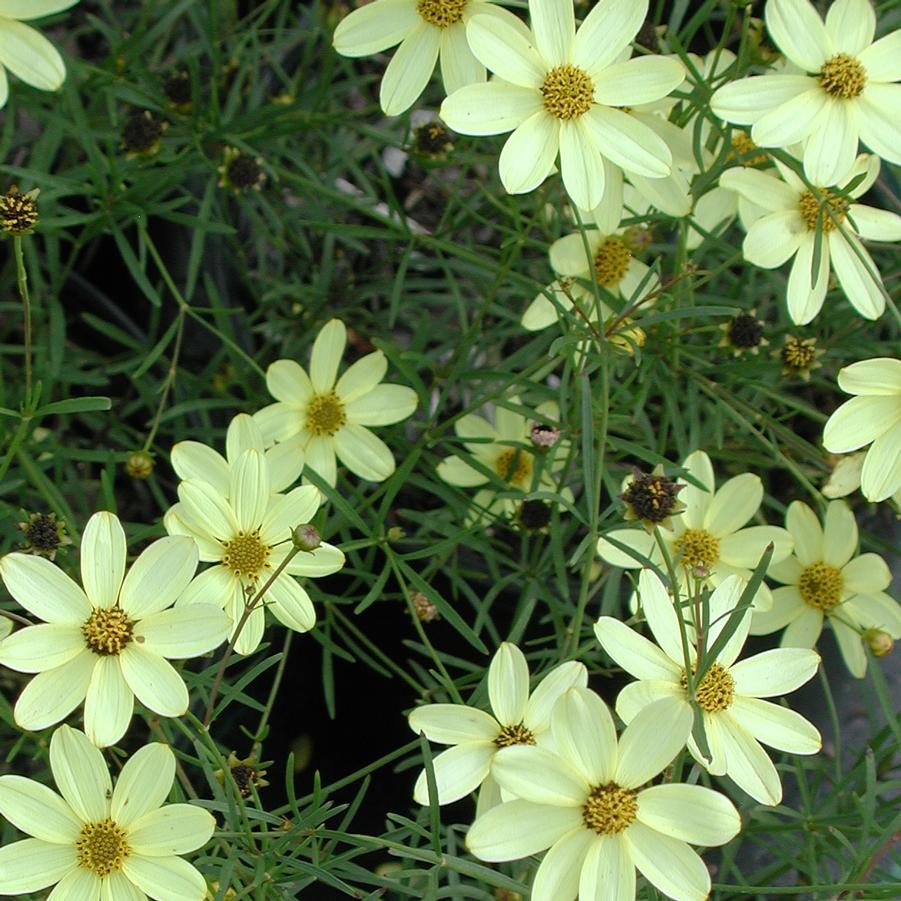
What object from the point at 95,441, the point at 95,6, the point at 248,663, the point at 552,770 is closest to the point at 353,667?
the point at 248,663

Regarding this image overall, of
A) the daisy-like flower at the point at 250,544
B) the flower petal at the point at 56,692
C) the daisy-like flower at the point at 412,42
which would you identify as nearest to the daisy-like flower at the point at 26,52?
the daisy-like flower at the point at 412,42

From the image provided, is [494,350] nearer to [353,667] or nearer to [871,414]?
[353,667]

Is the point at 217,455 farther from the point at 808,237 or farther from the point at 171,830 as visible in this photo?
the point at 808,237

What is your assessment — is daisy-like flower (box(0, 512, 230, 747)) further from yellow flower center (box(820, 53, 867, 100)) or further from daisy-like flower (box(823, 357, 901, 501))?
yellow flower center (box(820, 53, 867, 100))

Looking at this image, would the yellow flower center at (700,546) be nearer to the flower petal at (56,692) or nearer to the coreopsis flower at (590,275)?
the coreopsis flower at (590,275)

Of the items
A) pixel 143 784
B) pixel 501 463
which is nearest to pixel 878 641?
pixel 501 463
